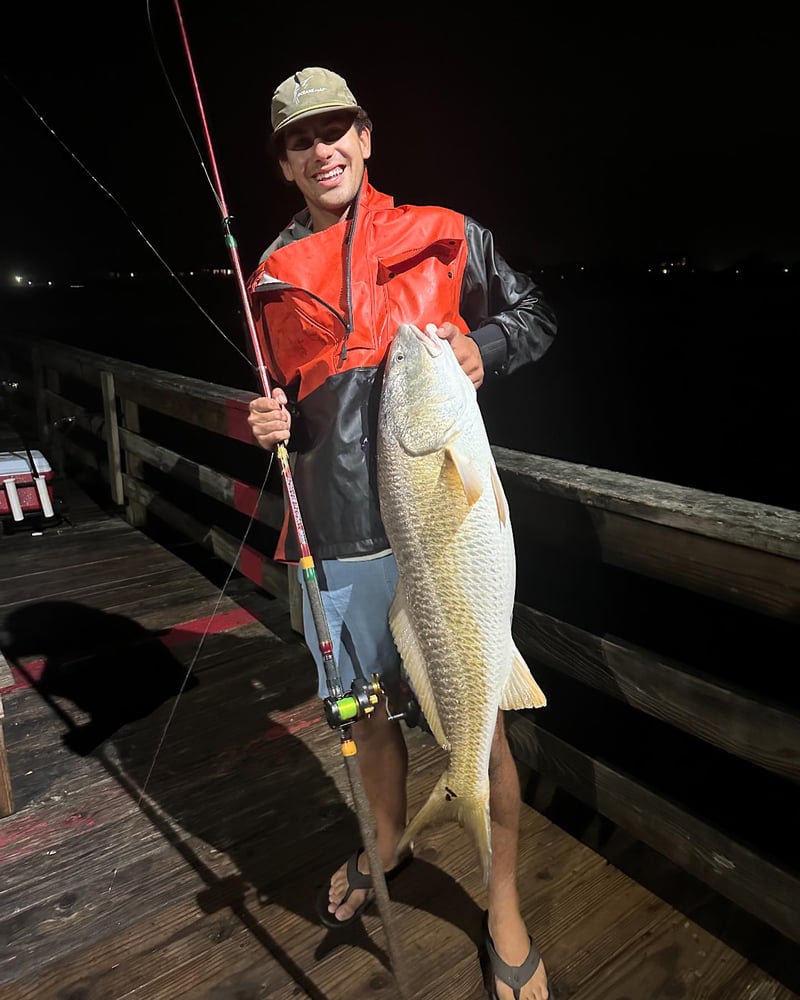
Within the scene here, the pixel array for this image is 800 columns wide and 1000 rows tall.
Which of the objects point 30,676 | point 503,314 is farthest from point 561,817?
point 30,676

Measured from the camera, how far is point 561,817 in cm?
308

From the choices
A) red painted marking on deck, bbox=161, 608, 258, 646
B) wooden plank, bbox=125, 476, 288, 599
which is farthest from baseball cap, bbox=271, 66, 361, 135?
red painted marking on deck, bbox=161, 608, 258, 646

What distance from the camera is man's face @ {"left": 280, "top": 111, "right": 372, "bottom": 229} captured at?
201cm

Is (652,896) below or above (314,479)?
below

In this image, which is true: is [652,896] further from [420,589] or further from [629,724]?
[629,724]

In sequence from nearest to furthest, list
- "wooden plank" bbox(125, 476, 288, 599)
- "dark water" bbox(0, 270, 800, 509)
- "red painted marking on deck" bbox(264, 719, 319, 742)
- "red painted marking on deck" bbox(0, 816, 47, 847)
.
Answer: "red painted marking on deck" bbox(0, 816, 47, 847), "red painted marking on deck" bbox(264, 719, 319, 742), "wooden plank" bbox(125, 476, 288, 599), "dark water" bbox(0, 270, 800, 509)

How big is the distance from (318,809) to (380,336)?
6.40 feet

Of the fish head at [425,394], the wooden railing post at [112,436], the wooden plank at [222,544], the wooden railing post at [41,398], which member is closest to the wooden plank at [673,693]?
the fish head at [425,394]

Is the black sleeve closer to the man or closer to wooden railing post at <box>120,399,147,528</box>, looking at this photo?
the man

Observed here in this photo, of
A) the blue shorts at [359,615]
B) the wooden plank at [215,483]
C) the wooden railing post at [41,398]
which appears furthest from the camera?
the wooden railing post at [41,398]

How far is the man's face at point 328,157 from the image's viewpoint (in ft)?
6.60

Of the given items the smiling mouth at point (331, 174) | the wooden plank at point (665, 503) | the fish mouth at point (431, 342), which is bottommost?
the wooden plank at point (665, 503)

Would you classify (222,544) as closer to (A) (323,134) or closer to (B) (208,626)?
(B) (208,626)

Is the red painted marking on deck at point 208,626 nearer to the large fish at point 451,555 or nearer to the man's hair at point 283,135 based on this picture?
the large fish at point 451,555
